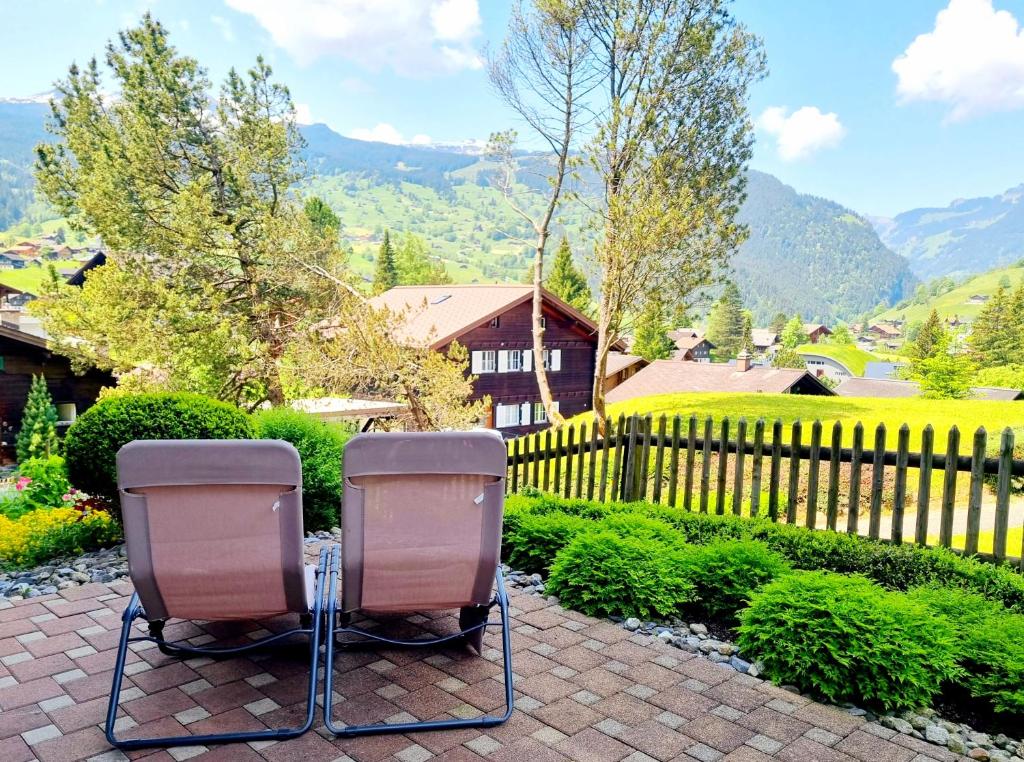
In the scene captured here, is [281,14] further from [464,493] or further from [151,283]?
[464,493]

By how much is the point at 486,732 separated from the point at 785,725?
1.08 m

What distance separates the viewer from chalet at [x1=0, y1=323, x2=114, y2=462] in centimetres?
1791

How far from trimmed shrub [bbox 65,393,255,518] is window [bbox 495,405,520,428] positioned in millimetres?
23659

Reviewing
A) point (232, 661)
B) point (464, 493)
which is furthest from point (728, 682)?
point (232, 661)

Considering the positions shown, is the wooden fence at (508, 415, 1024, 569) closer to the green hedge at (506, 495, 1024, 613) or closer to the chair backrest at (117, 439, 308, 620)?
the green hedge at (506, 495, 1024, 613)

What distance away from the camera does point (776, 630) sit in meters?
3.07

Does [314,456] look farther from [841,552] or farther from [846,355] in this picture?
[846,355]

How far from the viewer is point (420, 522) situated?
276 cm

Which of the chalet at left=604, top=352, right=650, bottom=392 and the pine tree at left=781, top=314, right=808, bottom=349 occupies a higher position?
the pine tree at left=781, top=314, right=808, bottom=349

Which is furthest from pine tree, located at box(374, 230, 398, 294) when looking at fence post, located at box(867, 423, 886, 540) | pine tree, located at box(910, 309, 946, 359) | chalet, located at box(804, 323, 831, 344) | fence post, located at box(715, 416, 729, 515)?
chalet, located at box(804, 323, 831, 344)

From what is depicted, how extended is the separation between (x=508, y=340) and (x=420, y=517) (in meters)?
26.1

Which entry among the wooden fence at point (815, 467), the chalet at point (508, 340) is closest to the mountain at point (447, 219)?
the chalet at point (508, 340)

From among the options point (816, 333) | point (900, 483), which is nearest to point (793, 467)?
point (900, 483)

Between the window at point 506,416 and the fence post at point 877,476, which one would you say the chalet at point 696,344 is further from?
the fence post at point 877,476
